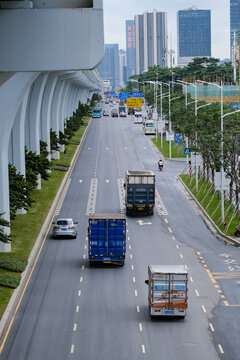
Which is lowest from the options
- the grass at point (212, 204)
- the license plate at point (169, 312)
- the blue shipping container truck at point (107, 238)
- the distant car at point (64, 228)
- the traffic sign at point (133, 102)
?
the grass at point (212, 204)

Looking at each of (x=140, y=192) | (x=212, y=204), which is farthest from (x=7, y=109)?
(x=212, y=204)

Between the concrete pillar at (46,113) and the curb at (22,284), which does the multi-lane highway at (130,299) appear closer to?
the curb at (22,284)

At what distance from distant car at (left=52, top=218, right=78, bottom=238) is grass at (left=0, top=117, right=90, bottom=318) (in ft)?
4.30

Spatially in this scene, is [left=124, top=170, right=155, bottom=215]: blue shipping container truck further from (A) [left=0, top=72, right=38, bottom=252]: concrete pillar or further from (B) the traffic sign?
(B) the traffic sign

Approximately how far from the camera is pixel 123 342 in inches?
1126

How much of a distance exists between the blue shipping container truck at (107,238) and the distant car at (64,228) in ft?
30.6

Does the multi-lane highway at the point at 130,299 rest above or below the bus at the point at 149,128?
below

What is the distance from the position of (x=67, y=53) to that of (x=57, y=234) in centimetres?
4043

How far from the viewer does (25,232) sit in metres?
50.4

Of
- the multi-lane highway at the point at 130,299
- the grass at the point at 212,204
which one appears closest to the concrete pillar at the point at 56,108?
the grass at the point at 212,204

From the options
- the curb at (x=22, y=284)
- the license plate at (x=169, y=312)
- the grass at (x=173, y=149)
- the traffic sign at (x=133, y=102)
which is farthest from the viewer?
the traffic sign at (x=133, y=102)

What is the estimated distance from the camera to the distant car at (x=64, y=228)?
5134 centimetres

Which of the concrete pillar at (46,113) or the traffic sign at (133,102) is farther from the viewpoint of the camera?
the traffic sign at (133,102)

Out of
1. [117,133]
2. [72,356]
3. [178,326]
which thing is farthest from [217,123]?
[117,133]
